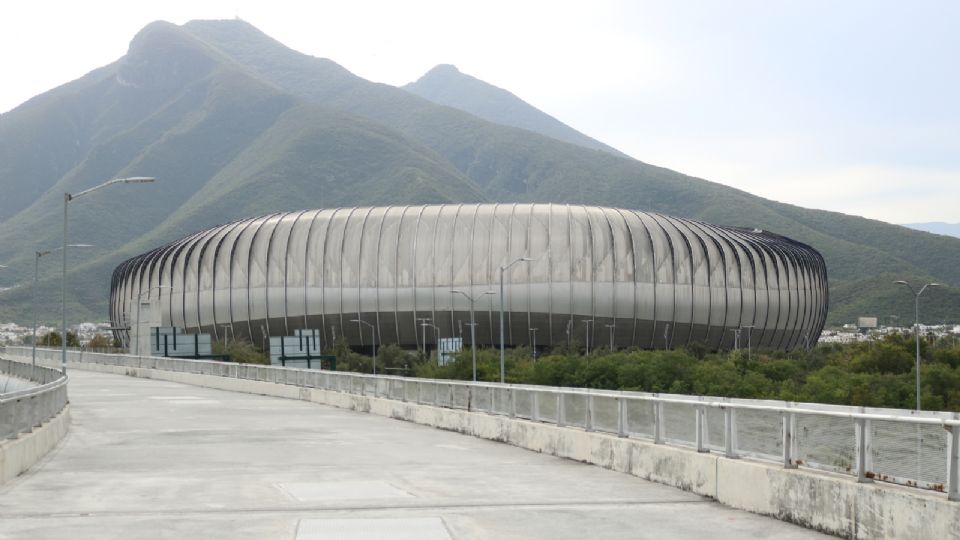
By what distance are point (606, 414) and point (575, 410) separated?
179 cm

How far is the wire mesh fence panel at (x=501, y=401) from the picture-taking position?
2750 centimetres

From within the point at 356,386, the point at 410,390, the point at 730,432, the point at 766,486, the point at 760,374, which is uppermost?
the point at 730,432

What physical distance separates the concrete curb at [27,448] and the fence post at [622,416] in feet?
32.2

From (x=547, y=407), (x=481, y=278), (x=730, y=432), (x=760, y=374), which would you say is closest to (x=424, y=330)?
(x=481, y=278)

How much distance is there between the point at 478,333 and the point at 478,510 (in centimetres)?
11673

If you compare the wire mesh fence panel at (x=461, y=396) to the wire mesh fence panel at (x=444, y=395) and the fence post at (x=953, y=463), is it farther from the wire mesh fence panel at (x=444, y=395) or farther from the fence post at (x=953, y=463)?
the fence post at (x=953, y=463)

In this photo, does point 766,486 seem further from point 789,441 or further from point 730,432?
point 730,432

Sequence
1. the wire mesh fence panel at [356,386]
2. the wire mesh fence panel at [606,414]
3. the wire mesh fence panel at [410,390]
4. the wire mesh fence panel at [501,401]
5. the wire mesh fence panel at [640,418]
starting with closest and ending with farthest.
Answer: the wire mesh fence panel at [640,418] → the wire mesh fence panel at [606,414] → the wire mesh fence panel at [501,401] → the wire mesh fence panel at [410,390] → the wire mesh fence panel at [356,386]

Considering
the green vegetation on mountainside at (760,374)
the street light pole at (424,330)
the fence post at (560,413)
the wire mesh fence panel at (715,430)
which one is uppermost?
the wire mesh fence panel at (715,430)

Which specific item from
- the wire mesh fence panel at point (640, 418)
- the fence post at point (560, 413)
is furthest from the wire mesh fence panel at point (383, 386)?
the wire mesh fence panel at point (640, 418)

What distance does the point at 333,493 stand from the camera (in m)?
16.7

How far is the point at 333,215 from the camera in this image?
14025 cm

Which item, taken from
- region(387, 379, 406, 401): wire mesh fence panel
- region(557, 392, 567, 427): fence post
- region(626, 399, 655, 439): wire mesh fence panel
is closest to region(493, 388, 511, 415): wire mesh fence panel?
region(557, 392, 567, 427): fence post

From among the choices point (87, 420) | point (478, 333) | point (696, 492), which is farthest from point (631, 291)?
point (696, 492)
